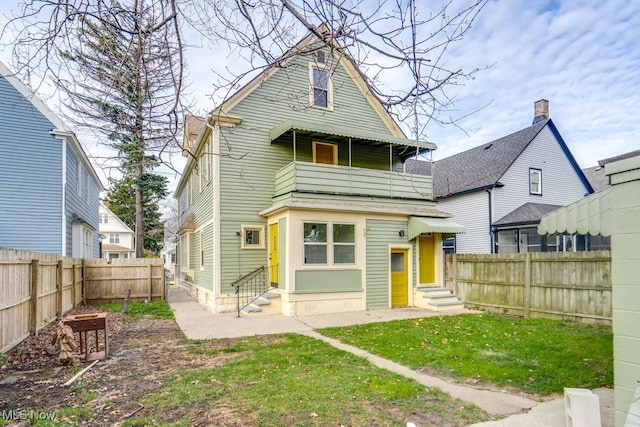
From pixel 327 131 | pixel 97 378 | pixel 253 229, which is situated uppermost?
pixel 327 131

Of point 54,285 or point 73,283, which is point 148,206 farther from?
point 54,285

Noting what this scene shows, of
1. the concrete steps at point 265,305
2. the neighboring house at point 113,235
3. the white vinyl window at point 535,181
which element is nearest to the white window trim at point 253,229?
the concrete steps at point 265,305

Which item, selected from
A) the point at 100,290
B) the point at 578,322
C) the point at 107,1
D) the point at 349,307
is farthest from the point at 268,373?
the point at 100,290

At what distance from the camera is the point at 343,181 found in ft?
40.3

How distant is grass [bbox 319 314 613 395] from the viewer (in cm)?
530

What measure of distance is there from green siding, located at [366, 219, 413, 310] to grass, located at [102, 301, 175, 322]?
20.1 ft

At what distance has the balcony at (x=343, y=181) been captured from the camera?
37.8 feet

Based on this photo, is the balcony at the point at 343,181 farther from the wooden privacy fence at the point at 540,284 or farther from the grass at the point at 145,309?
the grass at the point at 145,309

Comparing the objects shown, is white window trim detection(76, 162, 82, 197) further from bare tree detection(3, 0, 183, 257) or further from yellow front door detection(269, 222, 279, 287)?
bare tree detection(3, 0, 183, 257)

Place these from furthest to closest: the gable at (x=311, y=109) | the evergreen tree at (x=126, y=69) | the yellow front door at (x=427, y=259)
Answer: the yellow front door at (x=427, y=259)
the gable at (x=311, y=109)
the evergreen tree at (x=126, y=69)

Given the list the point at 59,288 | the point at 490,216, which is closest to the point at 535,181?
the point at 490,216

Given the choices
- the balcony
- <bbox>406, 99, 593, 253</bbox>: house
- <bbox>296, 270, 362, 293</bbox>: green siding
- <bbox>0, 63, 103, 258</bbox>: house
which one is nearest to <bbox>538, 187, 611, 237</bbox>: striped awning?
the balcony

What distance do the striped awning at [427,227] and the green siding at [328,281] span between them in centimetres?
236

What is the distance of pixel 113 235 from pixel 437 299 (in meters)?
38.2
